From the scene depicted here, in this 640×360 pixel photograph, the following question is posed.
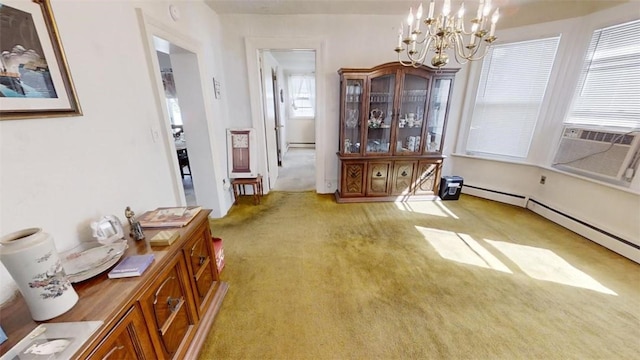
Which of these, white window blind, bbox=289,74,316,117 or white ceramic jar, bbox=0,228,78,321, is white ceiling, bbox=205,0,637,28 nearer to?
white ceramic jar, bbox=0,228,78,321

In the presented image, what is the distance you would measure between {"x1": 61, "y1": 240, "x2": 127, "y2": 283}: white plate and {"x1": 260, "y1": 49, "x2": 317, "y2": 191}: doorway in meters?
2.73

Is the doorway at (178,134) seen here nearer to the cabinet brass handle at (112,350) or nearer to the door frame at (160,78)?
the door frame at (160,78)

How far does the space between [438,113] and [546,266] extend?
88.1 inches

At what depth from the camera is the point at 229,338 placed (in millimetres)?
1505

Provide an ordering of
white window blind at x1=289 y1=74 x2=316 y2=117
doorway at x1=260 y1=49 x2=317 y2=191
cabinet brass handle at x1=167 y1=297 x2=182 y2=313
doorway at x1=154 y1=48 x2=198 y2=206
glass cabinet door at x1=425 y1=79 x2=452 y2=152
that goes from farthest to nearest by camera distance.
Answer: white window blind at x1=289 y1=74 x2=316 y2=117, doorway at x1=260 y1=49 x2=317 y2=191, doorway at x1=154 y1=48 x2=198 y2=206, glass cabinet door at x1=425 y1=79 x2=452 y2=152, cabinet brass handle at x1=167 y1=297 x2=182 y2=313

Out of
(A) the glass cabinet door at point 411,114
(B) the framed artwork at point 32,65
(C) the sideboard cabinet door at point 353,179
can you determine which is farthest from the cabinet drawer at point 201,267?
(A) the glass cabinet door at point 411,114

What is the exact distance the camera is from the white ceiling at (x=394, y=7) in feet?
8.41

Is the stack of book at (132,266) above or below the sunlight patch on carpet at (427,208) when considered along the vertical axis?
above

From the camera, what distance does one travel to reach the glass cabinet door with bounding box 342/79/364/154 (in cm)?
327

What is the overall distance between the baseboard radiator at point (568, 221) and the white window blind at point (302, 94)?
544 centimetres

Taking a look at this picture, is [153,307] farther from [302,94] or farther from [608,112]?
[302,94]

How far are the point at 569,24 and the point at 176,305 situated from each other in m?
4.73

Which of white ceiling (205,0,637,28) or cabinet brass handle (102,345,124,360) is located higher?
white ceiling (205,0,637,28)

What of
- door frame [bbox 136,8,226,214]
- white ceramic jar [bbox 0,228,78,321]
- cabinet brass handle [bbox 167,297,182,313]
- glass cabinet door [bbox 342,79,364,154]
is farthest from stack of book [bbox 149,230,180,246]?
glass cabinet door [bbox 342,79,364,154]
